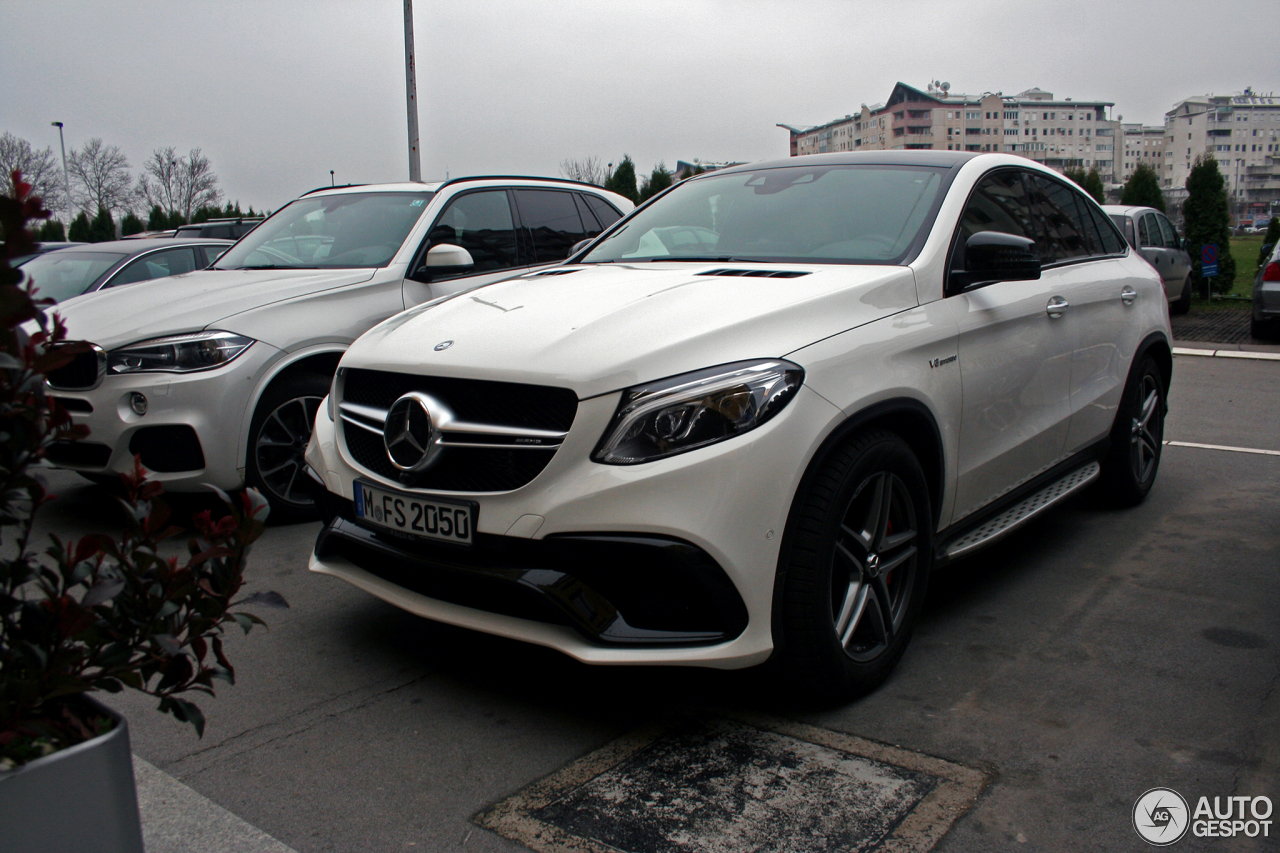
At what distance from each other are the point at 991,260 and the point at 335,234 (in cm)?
386

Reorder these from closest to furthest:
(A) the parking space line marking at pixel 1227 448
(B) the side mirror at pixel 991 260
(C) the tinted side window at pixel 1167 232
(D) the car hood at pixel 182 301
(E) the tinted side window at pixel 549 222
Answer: (B) the side mirror at pixel 991 260, (D) the car hood at pixel 182 301, (E) the tinted side window at pixel 549 222, (A) the parking space line marking at pixel 1227 448, (C) the tinted side window at pixel 1167 232

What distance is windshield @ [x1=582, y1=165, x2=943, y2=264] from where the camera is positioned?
12.2ft

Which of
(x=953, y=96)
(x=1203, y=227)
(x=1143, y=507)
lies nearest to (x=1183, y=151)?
(x=953, y=96)

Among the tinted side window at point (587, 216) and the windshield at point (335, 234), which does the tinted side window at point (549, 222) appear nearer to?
the tinted side window at point (587, 216)

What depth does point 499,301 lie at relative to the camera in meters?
3.48

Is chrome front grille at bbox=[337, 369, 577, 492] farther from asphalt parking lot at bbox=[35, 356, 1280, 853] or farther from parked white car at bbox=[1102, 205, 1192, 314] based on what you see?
parked white car at bbox=[1102, 205, 1192, 314]

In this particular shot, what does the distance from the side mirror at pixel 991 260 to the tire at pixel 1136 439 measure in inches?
67.4

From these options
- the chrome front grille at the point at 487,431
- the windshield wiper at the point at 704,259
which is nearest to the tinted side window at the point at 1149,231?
the windshield wiper at the point at 704,259

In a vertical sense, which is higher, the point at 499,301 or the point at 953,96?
the point at 953,96

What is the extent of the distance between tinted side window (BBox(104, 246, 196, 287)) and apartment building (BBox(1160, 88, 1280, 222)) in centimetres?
15391

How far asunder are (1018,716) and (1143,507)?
2897mm

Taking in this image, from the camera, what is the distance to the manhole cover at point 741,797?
2391 mm

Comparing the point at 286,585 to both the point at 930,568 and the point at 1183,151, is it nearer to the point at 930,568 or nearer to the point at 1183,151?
the point at 930,568

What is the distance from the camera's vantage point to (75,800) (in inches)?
57.4
